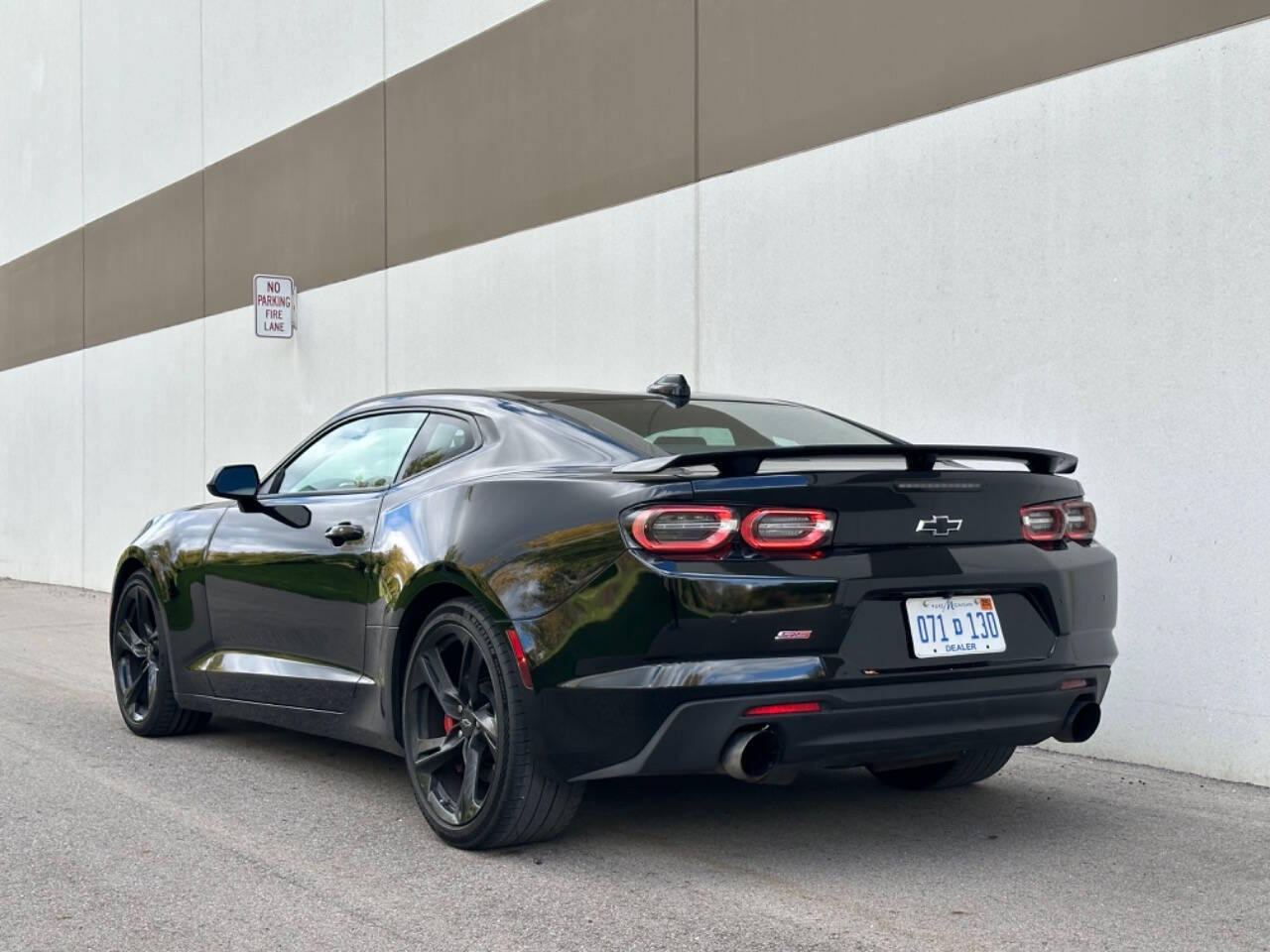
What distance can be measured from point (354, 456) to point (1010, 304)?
123 inches

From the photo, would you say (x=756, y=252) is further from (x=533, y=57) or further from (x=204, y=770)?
(x=204, y=770)

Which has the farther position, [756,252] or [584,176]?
[584,176]

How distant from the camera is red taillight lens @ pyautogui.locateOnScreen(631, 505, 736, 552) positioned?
13.2 ft

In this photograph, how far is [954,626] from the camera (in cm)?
423

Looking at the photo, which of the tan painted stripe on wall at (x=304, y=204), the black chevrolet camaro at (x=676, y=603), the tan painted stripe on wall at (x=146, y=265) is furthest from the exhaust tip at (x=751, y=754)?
the tan painted stripe on wall at (x=146, y=265)

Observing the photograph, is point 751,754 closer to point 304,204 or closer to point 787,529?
point 787,529

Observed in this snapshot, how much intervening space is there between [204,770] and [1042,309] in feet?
13.4

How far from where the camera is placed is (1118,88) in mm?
6461

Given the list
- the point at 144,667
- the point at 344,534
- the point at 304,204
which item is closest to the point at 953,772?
the point at 344,534

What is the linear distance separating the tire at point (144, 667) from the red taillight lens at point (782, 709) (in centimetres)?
342

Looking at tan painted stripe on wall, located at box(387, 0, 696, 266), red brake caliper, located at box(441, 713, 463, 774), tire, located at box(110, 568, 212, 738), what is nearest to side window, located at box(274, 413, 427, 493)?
red brake caliper, located at box(441, 713, 463, 774)

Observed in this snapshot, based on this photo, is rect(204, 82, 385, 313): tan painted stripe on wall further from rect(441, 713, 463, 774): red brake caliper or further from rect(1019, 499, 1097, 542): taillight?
rect(1019, 499, 1097, 542): taillight

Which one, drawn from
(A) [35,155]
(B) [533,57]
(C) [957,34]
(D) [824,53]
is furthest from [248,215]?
(C) [957,34]

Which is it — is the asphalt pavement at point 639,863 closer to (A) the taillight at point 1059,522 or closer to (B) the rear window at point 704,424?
(A) the taillight at point 1059,522
